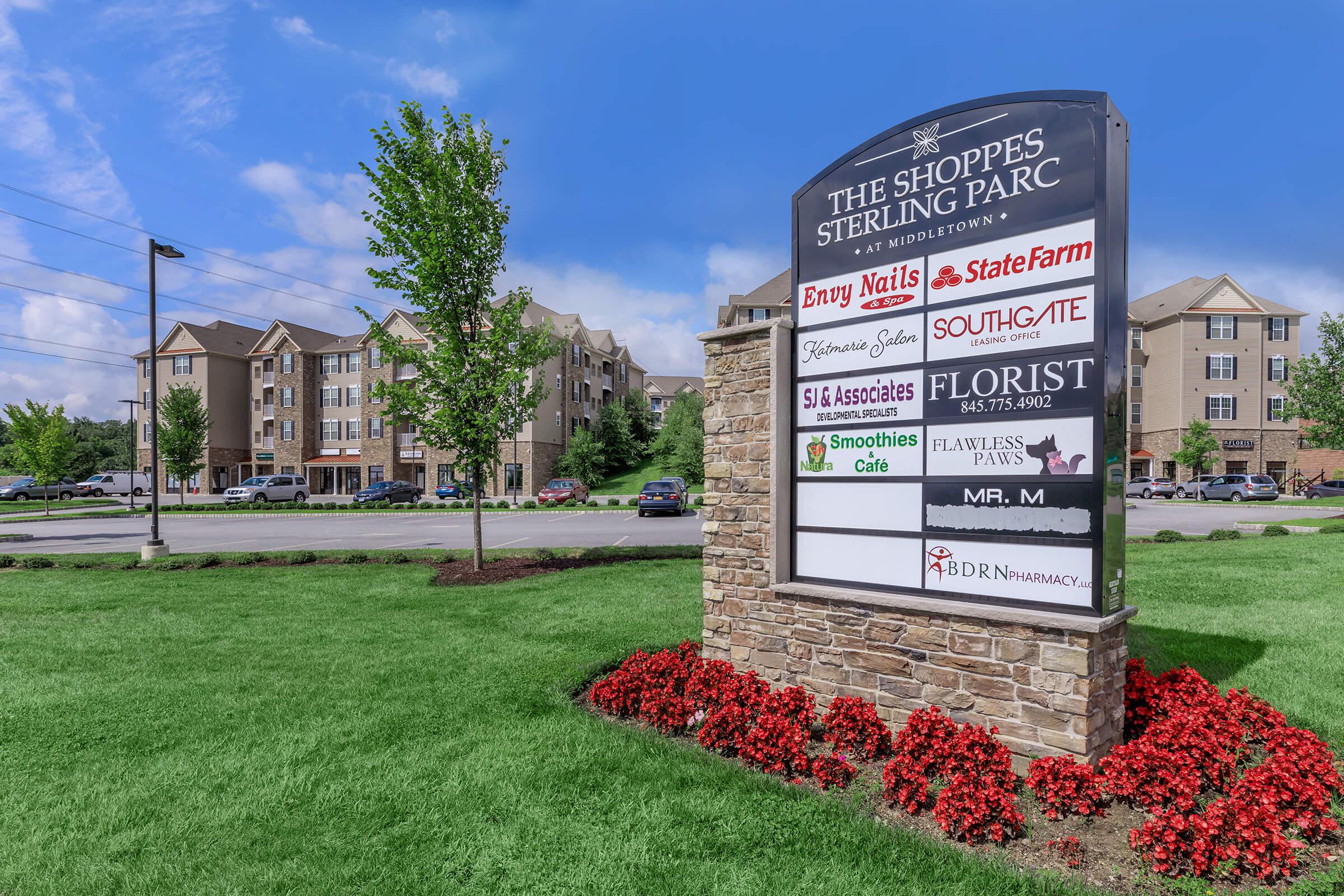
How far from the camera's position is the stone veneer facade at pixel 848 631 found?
432 centimetres

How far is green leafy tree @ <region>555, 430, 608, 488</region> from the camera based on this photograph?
171 feet

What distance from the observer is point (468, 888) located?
3.30 m

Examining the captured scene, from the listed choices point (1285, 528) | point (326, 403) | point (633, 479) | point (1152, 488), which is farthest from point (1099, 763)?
point (326, 403)

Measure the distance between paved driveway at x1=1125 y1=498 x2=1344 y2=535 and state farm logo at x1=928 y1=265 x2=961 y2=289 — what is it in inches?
764

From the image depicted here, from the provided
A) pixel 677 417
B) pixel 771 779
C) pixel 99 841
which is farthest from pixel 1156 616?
pixel 677 417

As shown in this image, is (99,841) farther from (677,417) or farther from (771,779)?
(677,417)

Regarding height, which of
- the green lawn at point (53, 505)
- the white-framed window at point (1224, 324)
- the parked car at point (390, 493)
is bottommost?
the green lawn at point (53, 505)

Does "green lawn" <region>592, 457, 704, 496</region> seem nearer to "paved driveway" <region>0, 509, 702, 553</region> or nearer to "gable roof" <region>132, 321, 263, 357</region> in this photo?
"paved driveway" <region>0, 509, 702, 553</region>

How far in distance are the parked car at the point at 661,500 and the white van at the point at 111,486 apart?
158 ft

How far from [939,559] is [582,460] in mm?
48280

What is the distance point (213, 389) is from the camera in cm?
6012

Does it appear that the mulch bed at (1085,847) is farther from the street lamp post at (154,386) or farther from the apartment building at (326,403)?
the apartment building at (326,403)

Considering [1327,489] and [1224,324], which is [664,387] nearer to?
[1224,324]

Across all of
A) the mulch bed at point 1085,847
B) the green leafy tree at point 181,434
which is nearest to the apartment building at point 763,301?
the green leafy tree at point 181,434
